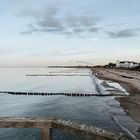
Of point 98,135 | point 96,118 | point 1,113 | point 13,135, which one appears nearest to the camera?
point 98,135

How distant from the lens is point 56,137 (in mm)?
16109

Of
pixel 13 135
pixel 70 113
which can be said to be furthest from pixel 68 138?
pixel 70 113

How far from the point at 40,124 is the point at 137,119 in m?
17.5

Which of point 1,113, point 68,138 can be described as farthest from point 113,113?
point 1,113

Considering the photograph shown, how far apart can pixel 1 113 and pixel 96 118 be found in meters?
10.9

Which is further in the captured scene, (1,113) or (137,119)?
(1,113)

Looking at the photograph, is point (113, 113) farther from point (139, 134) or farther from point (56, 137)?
point (56, 137)

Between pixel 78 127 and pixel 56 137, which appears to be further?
pixel 56 137

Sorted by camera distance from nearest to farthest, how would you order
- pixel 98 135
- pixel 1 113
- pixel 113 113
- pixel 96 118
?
1. pixel 98 135
2. pixel 96 118
3. pixel 113 113
4. pixel 1 113

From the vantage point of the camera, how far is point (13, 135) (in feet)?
56.9

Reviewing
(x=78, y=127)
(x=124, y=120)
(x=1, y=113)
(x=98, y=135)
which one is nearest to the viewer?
(x=98, y=135)

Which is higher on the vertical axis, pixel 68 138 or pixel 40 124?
pixel 40 124

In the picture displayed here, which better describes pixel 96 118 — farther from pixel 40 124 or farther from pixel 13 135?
pixel 40 124

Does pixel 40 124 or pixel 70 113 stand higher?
pixel 40 124
